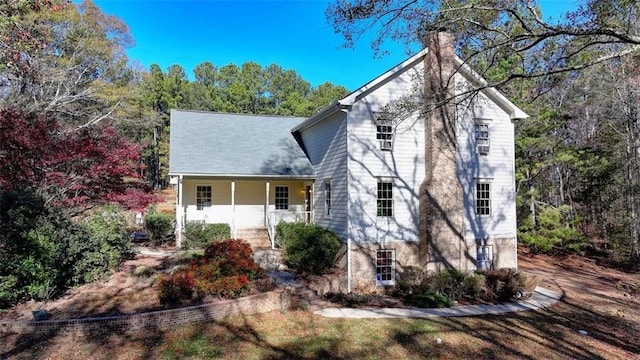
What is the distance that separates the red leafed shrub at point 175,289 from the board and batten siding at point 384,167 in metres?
6.25

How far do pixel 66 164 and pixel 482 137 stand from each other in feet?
50.2

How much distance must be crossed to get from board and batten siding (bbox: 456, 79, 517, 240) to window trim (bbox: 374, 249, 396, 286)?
3.25 m

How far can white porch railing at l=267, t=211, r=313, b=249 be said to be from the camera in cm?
1620

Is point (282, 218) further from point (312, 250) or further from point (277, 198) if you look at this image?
point (312, 250)

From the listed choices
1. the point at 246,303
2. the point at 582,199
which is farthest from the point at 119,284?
the point at 582,199

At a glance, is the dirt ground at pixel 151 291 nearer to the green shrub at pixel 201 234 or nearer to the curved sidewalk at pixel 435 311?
the green shrub at pixel 201 234

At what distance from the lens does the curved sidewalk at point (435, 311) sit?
9.14m

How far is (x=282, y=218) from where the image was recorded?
17125 mm

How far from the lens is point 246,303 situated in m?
8.34

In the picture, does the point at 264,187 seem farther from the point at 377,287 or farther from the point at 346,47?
the point at 346,47

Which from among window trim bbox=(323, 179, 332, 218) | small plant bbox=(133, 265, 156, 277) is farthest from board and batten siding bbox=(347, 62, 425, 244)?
small plant bbox=(133, 265, 156, 277)

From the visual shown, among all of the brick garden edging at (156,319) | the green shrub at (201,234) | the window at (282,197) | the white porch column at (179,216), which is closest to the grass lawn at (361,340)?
the brick garden edging at (156,319)

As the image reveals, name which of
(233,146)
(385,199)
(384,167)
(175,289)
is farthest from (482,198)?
(175,289)

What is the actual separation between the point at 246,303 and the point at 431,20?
778 centimetres
